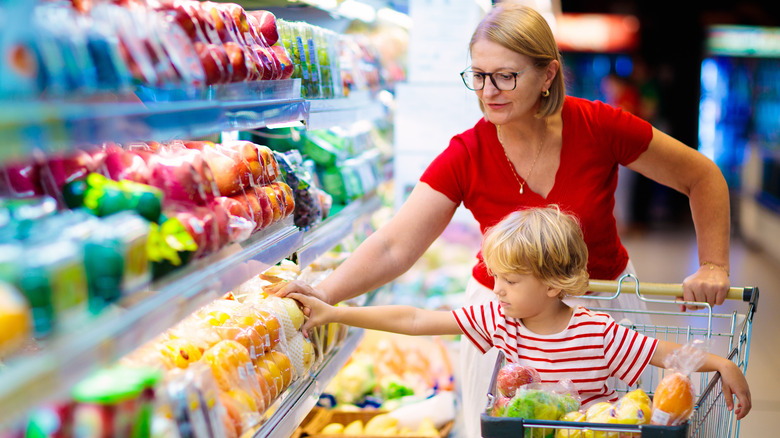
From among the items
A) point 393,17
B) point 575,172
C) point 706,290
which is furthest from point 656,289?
→ point 393,17

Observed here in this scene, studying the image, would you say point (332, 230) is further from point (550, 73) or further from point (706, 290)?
point (706, 290)

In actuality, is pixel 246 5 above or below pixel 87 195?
above

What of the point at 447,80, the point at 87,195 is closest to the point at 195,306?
the point at 87,195

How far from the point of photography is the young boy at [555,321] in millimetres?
1816

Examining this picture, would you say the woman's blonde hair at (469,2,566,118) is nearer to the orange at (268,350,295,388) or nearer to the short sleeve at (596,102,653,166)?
the short sleeve at (596,102,653,166)

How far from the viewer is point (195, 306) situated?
4.55 ft

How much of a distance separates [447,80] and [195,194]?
2629mm

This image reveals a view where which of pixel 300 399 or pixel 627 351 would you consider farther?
pixel 300 399

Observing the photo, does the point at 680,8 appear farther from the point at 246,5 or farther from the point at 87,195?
the point at 87,195

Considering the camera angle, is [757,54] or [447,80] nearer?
[447,80]

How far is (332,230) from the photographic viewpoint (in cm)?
275

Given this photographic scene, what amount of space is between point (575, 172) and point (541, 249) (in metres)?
0.56

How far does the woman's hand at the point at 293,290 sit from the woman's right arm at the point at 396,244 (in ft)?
0.35

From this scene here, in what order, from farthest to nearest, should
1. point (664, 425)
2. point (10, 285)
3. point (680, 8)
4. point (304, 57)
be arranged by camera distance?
point (680, 8), point (304, 57), point (664, 425), point (10, 285)
